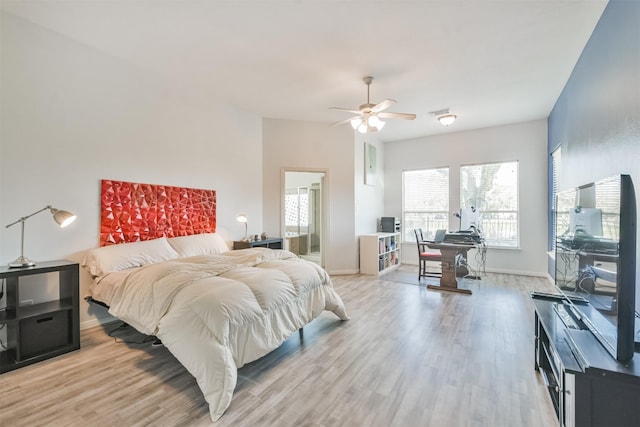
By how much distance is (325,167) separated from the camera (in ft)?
19.1

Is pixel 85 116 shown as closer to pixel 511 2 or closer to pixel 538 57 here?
pixel 511 2

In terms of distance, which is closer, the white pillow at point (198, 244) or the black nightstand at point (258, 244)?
the white pillow at point (198, 244)

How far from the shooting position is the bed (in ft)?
6.33

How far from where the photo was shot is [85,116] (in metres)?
3.17

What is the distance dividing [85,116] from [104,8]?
45.6 inches

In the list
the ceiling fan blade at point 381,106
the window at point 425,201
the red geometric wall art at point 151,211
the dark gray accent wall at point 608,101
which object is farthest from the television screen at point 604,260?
the window at point 425,201

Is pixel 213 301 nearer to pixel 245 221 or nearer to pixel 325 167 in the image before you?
pixel 245 221

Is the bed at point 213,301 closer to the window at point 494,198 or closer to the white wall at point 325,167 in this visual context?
the white wall at point 325,167

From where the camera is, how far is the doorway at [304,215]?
769cm

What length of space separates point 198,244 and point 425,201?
5073 millimetres

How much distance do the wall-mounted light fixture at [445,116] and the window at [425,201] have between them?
5.75 feet

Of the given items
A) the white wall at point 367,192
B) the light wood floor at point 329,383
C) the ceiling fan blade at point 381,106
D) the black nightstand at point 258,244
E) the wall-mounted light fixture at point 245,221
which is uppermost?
the ceiling fan blade at point 381,106

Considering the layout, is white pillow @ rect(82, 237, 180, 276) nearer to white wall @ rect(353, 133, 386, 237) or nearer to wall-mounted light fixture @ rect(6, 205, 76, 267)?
wall-mounted light fixture @ rect(6, 205, 76, 267)

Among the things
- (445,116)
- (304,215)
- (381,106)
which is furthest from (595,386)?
(304,215)
